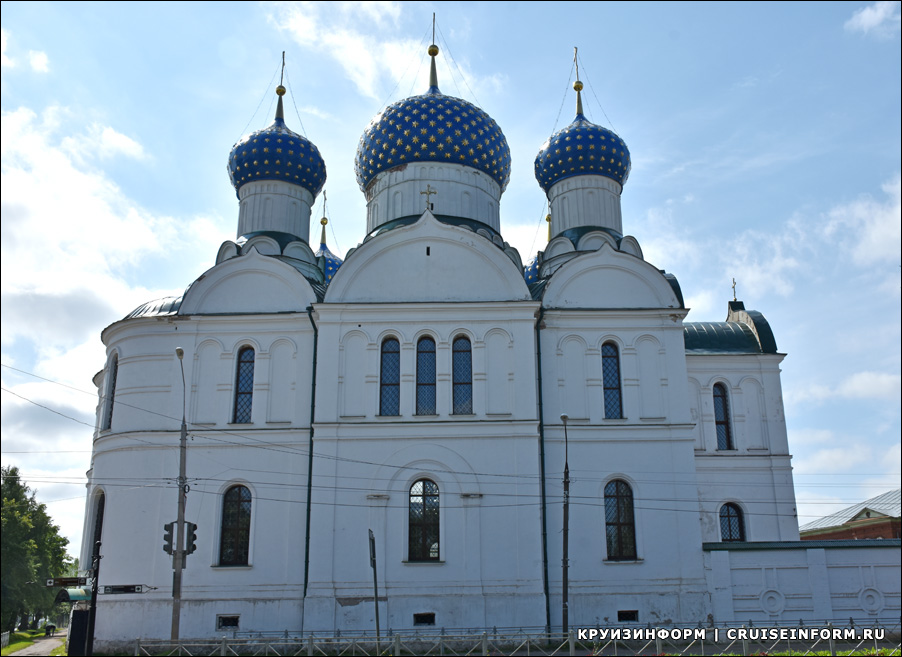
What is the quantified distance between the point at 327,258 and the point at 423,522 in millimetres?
13318

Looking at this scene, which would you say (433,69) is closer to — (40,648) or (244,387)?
(244,387)

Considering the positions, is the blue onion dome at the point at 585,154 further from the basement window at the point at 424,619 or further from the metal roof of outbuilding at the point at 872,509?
the metal roof of outbuilding at the point at 872,509

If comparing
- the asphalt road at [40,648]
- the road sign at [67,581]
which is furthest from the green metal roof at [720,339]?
the asphalt road at [40,648]

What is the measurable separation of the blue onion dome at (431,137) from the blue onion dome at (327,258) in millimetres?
5249

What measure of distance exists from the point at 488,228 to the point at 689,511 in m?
9.46

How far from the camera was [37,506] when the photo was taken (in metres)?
35.0

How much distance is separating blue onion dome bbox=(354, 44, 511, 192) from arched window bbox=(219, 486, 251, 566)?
9916mm

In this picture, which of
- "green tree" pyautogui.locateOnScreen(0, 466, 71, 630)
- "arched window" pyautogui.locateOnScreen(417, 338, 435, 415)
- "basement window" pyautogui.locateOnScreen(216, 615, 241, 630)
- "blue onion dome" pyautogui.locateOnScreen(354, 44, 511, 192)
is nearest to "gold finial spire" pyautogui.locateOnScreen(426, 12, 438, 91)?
"blue onion dome" pyautogui.locateOnScreen(354, 44, 511, 192)

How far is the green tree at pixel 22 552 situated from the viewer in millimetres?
30312

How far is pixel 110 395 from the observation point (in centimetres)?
2042

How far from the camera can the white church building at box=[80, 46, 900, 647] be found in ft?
58.3

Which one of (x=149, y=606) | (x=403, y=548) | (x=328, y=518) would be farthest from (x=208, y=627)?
(x=403, y=548)

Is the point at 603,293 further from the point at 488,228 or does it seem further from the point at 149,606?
the point at 149,606

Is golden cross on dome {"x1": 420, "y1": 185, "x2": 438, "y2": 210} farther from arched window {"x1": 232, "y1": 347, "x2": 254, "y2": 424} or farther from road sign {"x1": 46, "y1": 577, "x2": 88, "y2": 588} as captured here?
road sign {"x1": 46, "y1": 577, "x2": 88, "y2": 588}
